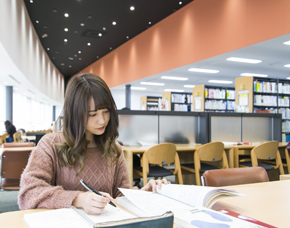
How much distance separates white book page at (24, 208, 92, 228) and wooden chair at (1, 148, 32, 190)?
206cm

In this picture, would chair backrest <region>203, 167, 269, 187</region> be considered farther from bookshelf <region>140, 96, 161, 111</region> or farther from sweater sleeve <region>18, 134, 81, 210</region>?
bookshelf <region>140, 96, 161, 111</region>

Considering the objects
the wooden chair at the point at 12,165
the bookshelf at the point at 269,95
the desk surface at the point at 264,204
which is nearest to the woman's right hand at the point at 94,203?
the desk surface at the point at 264,204

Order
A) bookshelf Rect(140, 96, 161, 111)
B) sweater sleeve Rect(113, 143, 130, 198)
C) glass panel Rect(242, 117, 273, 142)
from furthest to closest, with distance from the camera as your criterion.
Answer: bookshelf Rect(140, 96, 161, 111) < glass panel Rect(242, 117, 273, 142) < sweater sleeve Rect(113, 143, 130, 198)

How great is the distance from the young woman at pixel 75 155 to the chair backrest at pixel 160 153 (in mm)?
1760

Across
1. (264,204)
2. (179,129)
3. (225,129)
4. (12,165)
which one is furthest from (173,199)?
(225,129)

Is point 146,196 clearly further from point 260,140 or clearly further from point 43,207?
point 260,140

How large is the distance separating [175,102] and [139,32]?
9.11 ft

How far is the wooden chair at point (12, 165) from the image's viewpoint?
2586 mm

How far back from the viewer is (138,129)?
12.4 feet

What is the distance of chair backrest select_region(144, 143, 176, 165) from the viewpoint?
291cm

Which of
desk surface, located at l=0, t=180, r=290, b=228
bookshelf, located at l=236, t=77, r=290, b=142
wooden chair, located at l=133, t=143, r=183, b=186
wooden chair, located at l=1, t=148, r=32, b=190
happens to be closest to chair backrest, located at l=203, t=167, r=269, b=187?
desk surface, located at l=0, t=180, r=290, b=228

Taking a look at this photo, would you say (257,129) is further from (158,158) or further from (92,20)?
(92,20)

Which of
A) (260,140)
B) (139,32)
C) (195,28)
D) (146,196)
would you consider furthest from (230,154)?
(139,32)

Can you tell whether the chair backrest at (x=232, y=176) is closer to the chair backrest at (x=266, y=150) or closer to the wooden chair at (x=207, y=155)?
the wooden chair at (x=207, y=155)
